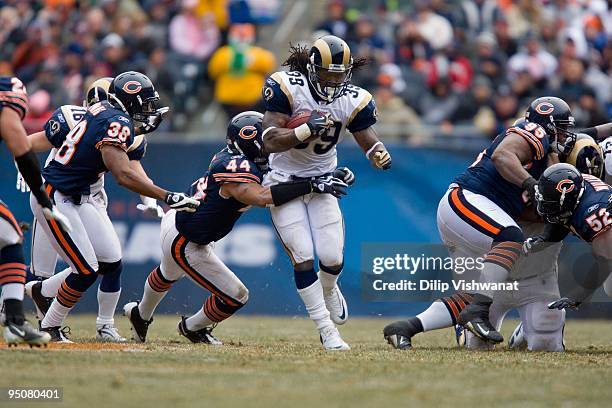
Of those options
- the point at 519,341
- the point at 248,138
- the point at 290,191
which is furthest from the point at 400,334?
the point at 248,138

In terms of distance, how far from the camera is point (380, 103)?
14.4 m

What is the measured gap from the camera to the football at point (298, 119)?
26.3ft

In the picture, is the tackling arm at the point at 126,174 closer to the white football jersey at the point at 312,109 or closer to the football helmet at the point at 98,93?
the white football jersey at the point at 312,109

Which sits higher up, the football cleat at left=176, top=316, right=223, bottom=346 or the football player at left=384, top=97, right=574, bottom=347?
the football player at left=384, top=97, right=574, bottom=347

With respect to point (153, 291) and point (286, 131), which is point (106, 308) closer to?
point (153, 291)

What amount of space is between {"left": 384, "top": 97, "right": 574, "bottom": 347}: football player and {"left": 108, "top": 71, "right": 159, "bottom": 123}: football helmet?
2449 millimetres

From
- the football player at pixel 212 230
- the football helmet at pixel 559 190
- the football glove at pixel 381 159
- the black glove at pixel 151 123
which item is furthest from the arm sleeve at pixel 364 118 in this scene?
the black glove at pixel 151 123

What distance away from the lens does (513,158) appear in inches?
327

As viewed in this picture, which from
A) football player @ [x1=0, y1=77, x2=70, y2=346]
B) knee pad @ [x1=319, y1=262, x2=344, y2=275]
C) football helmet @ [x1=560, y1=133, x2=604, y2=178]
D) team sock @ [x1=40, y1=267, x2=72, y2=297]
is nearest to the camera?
football player @ [x1=0, y1=77, x2=70, y2=346]

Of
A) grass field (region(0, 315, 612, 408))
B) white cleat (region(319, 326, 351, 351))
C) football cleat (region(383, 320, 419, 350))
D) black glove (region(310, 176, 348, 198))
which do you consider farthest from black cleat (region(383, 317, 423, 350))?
black glove (region(310, 176, 348, 198))

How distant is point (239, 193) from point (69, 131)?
1616mm

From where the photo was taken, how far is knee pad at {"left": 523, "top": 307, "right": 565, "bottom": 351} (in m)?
8.39

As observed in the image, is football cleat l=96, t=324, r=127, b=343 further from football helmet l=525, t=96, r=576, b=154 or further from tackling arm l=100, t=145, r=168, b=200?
football helmet l=525, t=96, r=576, b=154

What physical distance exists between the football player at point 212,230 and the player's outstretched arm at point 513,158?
52.8 inches
